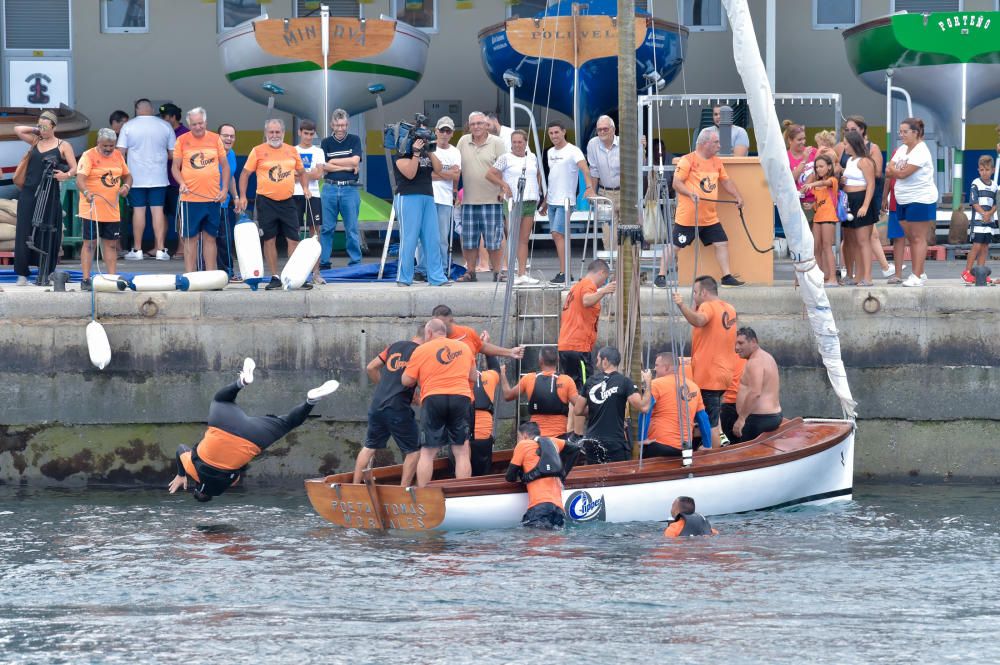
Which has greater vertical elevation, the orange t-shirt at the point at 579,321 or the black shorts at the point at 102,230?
the black shorts at the point at 102,230

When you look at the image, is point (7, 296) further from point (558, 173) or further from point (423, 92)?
point (423, 92)

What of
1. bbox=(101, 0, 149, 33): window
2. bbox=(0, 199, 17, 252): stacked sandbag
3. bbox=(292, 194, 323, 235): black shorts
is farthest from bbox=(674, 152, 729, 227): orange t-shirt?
bbox=(101, 0, 149, 33): window

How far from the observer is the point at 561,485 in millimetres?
11969

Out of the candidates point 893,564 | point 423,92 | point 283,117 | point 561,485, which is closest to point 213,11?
point 283,117

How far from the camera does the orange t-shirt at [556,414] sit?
1289 cm

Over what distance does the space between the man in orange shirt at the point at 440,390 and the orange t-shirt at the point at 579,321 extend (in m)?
1.44

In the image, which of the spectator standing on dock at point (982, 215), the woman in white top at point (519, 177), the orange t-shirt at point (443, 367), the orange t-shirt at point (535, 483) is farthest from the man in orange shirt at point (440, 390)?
the spectator standing on dock at point (982, 215)

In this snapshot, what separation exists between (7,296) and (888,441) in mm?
8061

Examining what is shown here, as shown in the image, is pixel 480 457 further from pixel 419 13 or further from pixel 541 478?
pixel 419 13

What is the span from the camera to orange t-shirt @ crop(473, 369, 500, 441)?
1309 centimetres

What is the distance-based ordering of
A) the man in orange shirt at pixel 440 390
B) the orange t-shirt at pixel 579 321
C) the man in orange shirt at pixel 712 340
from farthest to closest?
the orange t-shirt at pixel 579 321
the man in orange shirt at pixel 712 340
the man in orange shirt at pixel 440 390

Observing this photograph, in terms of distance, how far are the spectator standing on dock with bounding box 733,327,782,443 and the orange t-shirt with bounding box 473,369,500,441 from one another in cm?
206

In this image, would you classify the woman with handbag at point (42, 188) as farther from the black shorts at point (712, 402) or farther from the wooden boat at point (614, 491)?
the black shorts at point (712, 402)

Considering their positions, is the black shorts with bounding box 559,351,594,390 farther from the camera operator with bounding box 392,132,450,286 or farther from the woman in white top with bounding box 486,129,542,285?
the camera operator with bounding box 392,132,450,286
